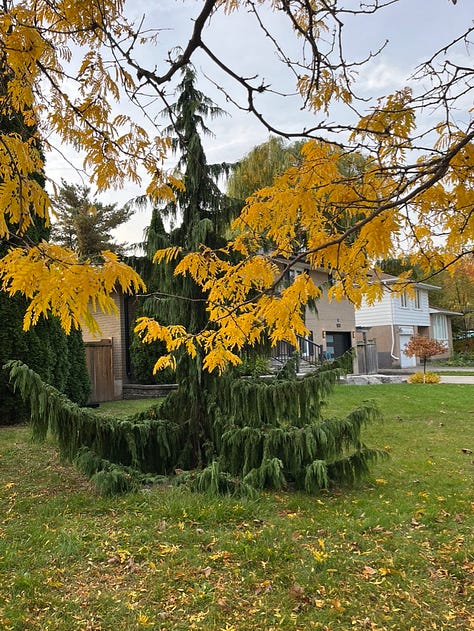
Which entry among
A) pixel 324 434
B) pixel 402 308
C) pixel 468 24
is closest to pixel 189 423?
pixel 324 434

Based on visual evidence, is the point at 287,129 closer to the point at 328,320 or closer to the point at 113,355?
the point at 113,355

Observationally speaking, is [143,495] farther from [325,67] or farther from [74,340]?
[74,340]

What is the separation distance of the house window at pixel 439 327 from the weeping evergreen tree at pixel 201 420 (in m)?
29.3

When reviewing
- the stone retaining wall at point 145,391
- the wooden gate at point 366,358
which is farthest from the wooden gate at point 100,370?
the wooden gate at point 366,358

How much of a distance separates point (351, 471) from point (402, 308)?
23796mm

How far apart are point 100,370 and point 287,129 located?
1085 cm

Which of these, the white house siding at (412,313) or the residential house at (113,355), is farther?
the white house siding at (412,313)

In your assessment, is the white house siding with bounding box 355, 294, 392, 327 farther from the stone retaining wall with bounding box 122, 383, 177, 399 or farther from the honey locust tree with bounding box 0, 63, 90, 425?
the honey locust tree with bounding box 0, 63, 90, 425

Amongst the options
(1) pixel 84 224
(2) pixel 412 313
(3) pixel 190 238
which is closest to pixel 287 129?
(3) pixel 190 238

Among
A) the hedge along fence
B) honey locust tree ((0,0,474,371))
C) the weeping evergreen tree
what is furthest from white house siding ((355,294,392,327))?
honey locust tree ((0,0,474,371))

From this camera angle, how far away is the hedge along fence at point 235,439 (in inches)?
189

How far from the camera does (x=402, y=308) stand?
89.2 feet

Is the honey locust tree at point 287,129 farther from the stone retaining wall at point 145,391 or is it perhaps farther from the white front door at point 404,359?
the white front door at point 404,359

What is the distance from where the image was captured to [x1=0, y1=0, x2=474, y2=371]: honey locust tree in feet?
10.5
